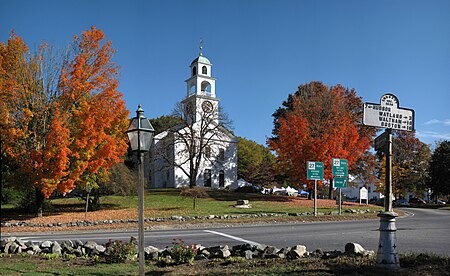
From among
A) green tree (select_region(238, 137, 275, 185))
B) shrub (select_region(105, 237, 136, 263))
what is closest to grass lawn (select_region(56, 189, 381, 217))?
shrub (select_region(105, 237, 136, 263))

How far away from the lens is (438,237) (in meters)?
14.2

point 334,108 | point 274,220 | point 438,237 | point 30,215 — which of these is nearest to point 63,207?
point 30,215

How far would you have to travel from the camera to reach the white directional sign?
767 cm

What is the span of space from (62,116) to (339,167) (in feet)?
59.0

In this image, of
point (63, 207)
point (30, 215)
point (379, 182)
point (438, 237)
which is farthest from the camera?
point (379, 182)

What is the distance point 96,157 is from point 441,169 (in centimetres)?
4212

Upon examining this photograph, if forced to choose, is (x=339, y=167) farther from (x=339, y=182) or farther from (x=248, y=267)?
(x=248, y=267)

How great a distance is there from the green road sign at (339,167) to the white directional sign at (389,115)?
19.6m

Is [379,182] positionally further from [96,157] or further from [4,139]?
[4,139]

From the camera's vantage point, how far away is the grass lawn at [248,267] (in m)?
7.00

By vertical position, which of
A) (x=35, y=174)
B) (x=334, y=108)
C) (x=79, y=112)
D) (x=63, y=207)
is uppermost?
(x=334, y=108)

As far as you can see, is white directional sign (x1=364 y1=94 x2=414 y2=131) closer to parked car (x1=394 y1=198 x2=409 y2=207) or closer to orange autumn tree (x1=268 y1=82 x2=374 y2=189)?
orange autumn tree (x1=268 y1=82 x2=374 y2=189)

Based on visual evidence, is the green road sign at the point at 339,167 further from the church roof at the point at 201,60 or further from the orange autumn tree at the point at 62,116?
the church roof at the point at 201,60

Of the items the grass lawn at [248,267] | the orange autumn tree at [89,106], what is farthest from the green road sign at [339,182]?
the grass lawn at [248,267]
